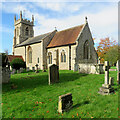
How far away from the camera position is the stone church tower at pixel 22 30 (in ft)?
103

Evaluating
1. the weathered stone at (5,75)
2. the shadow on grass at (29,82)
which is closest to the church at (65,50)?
the shadow on grass at (29,82)

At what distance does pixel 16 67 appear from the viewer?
17844mm

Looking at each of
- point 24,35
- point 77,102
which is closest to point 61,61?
point 77,102

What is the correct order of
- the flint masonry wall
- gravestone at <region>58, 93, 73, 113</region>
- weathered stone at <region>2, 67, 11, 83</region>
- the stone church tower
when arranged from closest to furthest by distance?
gravestone at <region>58, 93, 73, 113</region>
weathered stone at <region>2, 67, 11, 83</region>
the flint masonry wall
the stone church tower

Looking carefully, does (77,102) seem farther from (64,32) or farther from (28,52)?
(28,52)

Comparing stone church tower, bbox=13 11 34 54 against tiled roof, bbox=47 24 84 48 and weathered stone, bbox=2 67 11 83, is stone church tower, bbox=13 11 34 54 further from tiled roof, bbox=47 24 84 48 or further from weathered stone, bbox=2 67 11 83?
weathered stone, bbox=2 67 11 83

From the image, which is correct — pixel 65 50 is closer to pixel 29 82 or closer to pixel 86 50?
pixel 86 50

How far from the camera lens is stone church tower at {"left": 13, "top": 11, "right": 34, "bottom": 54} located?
3154 centimetres

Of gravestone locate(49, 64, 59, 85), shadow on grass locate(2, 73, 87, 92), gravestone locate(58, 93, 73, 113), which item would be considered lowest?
shadow on grass locate(2, 73, 87, 92)

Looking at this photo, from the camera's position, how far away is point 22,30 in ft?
104

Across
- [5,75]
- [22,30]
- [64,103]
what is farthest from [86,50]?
[22,30]

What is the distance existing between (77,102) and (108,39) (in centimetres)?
3821

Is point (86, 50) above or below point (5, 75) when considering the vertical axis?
above

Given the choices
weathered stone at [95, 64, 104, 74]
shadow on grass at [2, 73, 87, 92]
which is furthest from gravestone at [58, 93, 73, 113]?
weathered stone at [95, 64, 104, 74]
